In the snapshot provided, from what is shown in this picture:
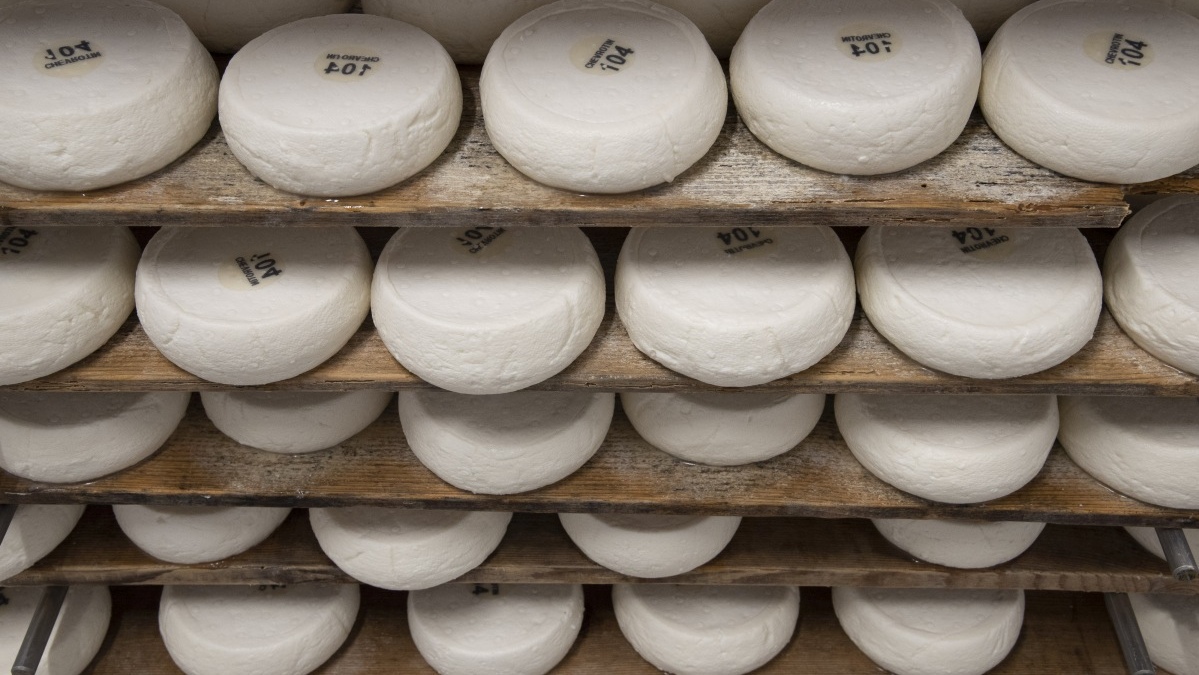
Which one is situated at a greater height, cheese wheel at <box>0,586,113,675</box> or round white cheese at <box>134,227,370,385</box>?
round white cheese at <box>134,227,370,385</box>

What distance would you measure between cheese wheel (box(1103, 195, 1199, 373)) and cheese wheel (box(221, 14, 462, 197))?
3.71 feet

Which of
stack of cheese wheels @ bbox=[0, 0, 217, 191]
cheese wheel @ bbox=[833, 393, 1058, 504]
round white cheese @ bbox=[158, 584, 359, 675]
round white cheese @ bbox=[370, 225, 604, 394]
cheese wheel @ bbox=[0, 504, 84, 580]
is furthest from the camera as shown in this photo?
round white cheese @ bbox=[158, 584, 359, 675]

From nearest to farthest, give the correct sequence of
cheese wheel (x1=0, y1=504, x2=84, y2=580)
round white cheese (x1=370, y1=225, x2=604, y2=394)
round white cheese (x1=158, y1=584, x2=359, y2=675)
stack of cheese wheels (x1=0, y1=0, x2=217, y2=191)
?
stack of cheese wheels (x1=0, y1=0, x2=217, y2=191) → round white cheese (x1=370, y1=225, x2=604, y2=394) → cheese wheel (x1=0, y1=504, x2=84, y2=580) → round white cheese (x1=158, y1=584, x2=359, y2=675)

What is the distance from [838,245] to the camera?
1.65m

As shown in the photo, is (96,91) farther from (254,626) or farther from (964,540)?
(964,540)

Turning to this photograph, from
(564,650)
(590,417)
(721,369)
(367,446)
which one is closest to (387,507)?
(367,446)

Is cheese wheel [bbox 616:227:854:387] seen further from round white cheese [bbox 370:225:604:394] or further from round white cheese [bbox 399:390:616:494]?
round white cheese [bbox 399:390:616:494]

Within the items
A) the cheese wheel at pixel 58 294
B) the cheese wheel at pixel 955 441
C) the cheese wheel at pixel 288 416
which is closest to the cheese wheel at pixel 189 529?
the cheese wheel at pixel 288 416

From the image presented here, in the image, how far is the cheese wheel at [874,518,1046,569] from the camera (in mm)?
2033

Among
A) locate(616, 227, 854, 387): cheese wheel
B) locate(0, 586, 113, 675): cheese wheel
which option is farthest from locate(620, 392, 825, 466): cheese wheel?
locate(0, 586, 113, 675): cheese wheel

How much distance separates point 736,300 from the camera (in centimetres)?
159

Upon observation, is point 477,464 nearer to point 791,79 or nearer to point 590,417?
point 590,417

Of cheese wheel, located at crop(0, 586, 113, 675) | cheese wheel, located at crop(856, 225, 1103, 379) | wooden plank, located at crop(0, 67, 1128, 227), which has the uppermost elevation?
wooden plank, located at crop(0, 67, 1128, 227)

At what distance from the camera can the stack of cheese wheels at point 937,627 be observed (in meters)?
2.20
